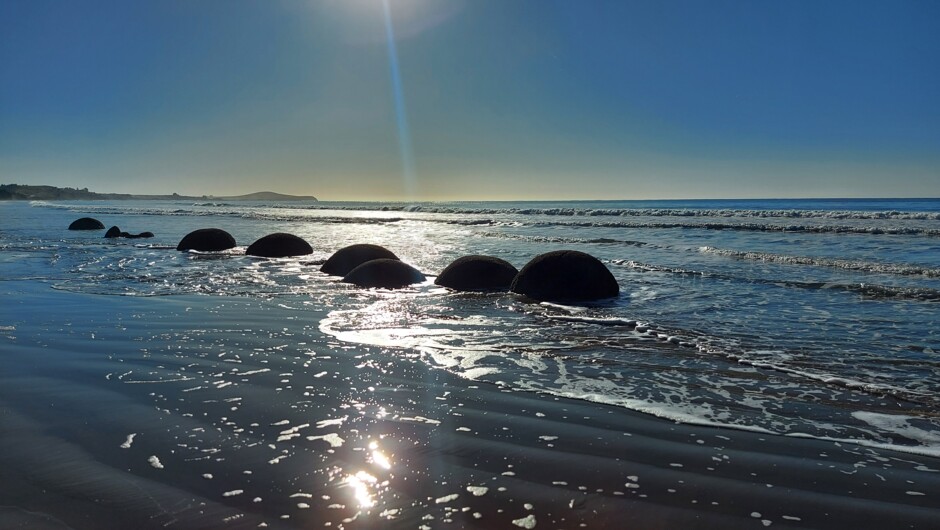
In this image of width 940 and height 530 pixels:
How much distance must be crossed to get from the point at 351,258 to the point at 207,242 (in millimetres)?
8643

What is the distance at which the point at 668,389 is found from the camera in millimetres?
5473

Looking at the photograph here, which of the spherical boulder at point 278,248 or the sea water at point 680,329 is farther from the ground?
the spherical boulder at point 278,248

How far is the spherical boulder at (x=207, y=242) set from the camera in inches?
805

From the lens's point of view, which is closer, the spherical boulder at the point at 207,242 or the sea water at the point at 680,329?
the sea water at the point at 680,329

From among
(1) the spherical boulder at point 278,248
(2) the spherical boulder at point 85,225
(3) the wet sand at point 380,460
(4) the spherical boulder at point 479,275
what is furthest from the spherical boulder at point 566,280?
(2) the spherical boulder at point 85,225

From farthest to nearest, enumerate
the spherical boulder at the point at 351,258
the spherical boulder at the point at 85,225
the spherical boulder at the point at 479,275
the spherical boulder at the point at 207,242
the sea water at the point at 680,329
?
the spherical boulder at the point at 85,225, the spherical boulder at the point at 207,242, the spherical boulder at the point at 351,258, the spherical boulder at the point at 479,275, the sea water at the point at 680,329

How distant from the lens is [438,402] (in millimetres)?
4918

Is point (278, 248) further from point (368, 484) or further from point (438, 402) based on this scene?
point (368, 484)

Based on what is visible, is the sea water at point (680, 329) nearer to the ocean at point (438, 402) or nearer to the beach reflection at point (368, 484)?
the ocean at point (438, 402)

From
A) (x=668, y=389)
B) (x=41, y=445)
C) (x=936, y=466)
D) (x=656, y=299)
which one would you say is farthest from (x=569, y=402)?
(x=656, y=299)

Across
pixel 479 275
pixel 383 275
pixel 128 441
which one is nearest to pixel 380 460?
pixel 128 441

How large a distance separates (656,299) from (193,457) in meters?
8.92

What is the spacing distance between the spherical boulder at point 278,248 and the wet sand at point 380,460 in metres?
12.6

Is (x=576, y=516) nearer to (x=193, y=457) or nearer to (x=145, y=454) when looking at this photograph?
(x=193, y=457)
